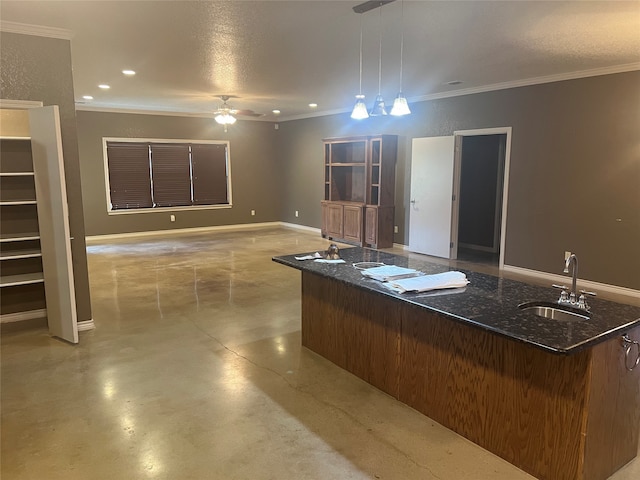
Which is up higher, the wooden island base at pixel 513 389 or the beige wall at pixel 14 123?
the beige wall at pixel 14 123

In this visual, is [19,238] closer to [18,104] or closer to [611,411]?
[18,104]

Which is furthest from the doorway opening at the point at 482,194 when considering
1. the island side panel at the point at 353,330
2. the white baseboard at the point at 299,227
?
the island side panel at the point at 353,330

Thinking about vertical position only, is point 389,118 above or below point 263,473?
above

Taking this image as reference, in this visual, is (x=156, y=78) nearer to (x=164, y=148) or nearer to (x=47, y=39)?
(x=47, y=39)

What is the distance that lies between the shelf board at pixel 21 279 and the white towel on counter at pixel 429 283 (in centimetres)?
332

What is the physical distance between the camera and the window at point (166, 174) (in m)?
9.25

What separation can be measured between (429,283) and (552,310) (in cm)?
66

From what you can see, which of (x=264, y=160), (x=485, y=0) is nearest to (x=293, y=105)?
(x=264, y=160)

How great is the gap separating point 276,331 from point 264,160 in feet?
24.5

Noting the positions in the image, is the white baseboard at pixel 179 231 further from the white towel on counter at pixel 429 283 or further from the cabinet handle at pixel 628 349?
the cabinet handle at pixel 628 349

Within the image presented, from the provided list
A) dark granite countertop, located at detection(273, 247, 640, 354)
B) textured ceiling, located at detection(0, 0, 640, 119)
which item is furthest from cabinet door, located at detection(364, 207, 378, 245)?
dark granite countertop, located at detection(273, 247, 640, 354)

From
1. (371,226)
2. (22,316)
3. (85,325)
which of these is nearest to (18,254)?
(22,316)

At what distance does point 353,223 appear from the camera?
8578mm

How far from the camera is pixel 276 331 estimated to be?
4.23 metres
